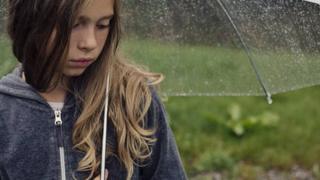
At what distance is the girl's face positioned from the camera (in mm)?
2490

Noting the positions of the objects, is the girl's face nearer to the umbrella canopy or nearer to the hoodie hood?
the hoodie hood

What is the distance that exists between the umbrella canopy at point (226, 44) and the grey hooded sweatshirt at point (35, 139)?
419 mm

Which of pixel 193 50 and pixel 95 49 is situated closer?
pixel 95 49

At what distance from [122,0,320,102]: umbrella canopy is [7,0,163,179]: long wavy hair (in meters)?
0.21

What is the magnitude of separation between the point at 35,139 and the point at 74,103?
16 cm

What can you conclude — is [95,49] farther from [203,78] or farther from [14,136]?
[203,78]

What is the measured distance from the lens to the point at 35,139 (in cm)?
259

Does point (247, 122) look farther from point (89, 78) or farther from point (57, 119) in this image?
point (57, 119)

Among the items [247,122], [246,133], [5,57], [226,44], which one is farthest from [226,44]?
[247,122]

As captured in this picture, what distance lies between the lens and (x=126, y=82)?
2736mm

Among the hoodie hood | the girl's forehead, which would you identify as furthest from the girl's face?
the hoodie hood

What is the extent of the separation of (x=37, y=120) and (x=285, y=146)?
3.49 metres

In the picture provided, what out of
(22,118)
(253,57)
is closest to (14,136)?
(22,118)

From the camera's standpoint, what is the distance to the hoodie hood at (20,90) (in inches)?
103
